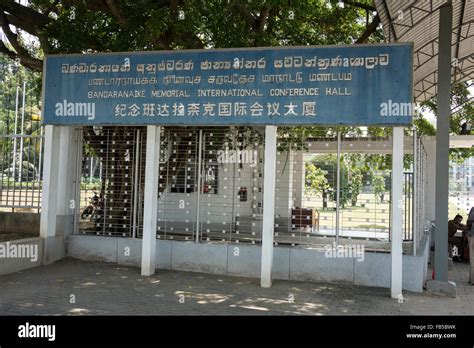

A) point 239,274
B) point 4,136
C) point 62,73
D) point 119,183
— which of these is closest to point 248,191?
point 239,274

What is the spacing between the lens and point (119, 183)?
9.39m

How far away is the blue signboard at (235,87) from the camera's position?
7.07 metres

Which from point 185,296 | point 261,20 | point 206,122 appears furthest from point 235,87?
point 185,296

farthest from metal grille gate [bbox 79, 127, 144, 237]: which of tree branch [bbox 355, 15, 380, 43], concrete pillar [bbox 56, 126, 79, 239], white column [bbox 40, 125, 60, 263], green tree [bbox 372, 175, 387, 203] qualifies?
tree branch [bbox 355, 15, 380, 43]

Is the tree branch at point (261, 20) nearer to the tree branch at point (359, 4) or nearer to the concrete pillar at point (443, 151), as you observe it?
the tree branch at point (359, 4)

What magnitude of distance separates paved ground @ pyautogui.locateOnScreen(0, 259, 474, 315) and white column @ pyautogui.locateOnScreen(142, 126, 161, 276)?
30 cm

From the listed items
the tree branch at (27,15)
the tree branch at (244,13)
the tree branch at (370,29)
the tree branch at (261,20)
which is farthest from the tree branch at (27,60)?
the tree branch at (370,29)

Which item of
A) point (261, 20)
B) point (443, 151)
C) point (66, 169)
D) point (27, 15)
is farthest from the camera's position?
point (27, 15)

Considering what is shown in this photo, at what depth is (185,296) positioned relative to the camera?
6762 mm

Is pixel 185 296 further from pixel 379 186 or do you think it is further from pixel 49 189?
pixel 379 186

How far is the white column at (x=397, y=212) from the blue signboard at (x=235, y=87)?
40 cm

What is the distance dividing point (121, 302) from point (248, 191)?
350 cm

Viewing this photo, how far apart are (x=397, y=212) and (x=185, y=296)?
3509mm

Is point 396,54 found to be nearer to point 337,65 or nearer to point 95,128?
point 337,65
